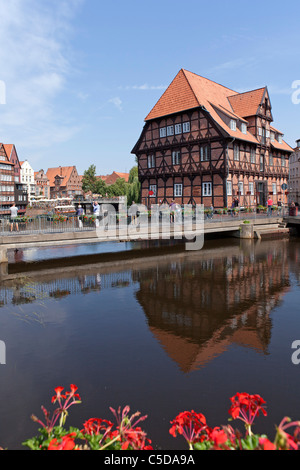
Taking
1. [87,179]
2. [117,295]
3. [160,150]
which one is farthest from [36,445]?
[87,179]

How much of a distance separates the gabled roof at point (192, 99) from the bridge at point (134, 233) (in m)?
9.46

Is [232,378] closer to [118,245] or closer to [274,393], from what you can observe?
[274,393]

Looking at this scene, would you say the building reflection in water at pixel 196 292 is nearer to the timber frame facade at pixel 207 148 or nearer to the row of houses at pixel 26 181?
the timber frame facade at pixel 207 148

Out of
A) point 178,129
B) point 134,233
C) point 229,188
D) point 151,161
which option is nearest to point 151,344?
point 134,233

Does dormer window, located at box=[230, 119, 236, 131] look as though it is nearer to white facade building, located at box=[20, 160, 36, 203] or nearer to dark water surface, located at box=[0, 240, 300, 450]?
dark water surface, located at box=[0, 240, 300, 450]

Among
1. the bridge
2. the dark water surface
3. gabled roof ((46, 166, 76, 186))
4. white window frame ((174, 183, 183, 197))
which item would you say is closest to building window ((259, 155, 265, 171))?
the bridge

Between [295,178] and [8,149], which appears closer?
[8,149]

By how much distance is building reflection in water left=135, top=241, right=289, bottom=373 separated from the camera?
9047 millimetres

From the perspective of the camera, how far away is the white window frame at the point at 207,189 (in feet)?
115

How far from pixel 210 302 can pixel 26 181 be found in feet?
291

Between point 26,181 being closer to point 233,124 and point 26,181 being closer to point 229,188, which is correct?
point 233,124

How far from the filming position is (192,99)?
35.6m

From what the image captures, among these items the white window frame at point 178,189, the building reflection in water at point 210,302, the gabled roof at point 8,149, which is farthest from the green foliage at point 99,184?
the building reflection in water at point 210,302

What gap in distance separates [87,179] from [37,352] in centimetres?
7592
